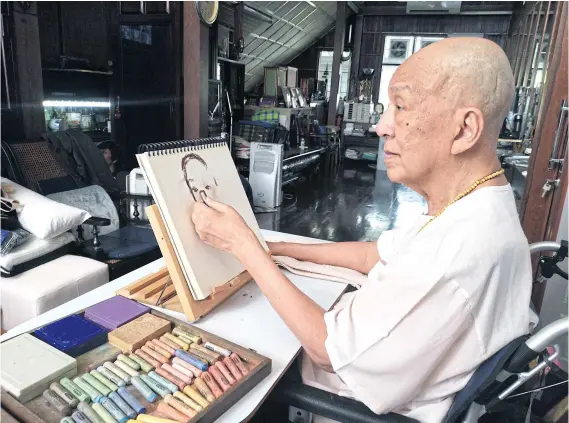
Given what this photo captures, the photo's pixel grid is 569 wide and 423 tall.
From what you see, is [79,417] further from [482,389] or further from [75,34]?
[75,34]

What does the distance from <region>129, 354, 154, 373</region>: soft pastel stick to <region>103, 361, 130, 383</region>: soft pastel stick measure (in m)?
0.03

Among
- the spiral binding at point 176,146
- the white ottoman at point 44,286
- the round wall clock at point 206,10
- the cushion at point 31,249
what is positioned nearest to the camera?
the spiral binding at point 176,146

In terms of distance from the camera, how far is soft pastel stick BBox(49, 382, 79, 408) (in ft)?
2.38

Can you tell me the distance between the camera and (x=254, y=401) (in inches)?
31.2

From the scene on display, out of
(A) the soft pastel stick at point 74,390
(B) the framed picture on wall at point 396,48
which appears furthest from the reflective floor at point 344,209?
(B) the framed picture on wall at point 396,48

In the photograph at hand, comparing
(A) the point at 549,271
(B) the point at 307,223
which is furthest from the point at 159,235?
(B) the point at 307,223

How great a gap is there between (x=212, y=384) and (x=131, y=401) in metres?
0.14

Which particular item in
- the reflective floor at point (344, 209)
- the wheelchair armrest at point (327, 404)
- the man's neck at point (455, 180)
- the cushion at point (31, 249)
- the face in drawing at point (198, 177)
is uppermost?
the man's neck at point (455, 180)

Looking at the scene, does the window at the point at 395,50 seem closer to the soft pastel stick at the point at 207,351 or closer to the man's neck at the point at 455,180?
the man's neck at the point at 455,180

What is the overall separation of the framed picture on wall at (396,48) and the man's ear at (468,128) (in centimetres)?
941

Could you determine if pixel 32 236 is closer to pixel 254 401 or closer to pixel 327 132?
pixel 254 401

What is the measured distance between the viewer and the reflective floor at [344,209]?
4281 mm

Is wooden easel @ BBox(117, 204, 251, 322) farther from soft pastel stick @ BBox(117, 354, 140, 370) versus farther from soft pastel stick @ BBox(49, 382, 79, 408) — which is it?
soft pastel stick @ BBox(49, 382, 79, 408)

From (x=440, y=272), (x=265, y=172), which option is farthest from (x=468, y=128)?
(x=265, y=172)
